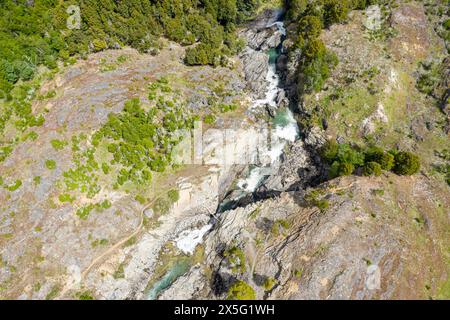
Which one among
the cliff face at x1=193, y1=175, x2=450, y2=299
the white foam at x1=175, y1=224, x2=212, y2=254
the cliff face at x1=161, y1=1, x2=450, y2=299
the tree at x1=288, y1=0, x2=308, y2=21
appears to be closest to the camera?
the cliff face at x1=193, y1=175, x2=450, y2=299

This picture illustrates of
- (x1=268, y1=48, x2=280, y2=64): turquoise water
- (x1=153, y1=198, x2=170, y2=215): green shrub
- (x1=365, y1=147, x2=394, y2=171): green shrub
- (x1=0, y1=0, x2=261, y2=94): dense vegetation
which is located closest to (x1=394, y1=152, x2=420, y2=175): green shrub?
(x1=365, y1=147, x2=394, y2=171): green shrub

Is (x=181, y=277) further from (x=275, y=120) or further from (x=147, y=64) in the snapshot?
(x=147, y=64)

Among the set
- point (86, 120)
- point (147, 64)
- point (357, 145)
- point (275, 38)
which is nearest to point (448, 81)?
point (357, 145)

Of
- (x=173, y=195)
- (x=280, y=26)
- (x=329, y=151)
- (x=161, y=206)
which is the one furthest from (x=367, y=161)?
(x=280, y=26)

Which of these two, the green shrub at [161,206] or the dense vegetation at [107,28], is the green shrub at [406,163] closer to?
the green shrub at [161,206]

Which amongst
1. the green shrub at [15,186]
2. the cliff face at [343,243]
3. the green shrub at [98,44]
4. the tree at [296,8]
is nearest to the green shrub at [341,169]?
the cliff face at [343,243]

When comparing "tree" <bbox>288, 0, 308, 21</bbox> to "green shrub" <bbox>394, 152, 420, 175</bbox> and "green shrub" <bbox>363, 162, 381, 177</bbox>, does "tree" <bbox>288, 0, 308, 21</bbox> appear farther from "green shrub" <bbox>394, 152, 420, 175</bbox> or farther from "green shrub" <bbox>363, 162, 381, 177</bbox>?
"green shrub" <bbox>363, 162, 381, 177</bbox>
